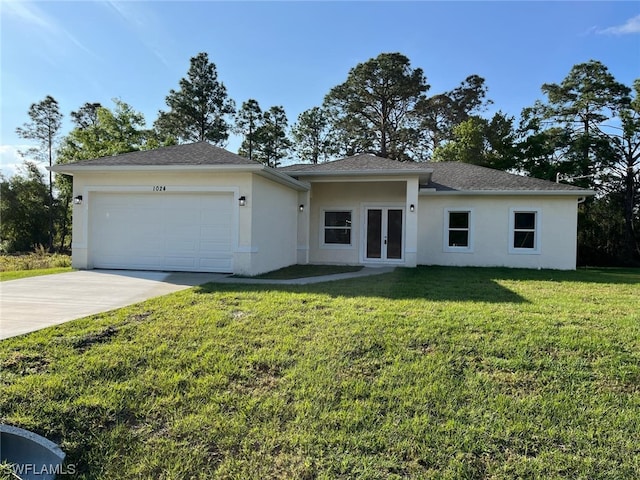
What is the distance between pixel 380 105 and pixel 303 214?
18.5m

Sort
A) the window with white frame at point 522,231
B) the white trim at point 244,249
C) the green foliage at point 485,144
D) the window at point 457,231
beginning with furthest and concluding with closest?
the green foliage at point 485,144 < the window at point 457,231 < the window with white frame at point 522,231 < the white trim at point 244,249

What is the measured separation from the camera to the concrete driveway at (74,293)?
566cm

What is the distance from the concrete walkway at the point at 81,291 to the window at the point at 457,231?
521 cm

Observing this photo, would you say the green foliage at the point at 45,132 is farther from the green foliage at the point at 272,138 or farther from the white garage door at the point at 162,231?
the white garage door at the point at 162,231

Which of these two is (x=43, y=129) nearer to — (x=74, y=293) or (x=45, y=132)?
(x=45, y=132)

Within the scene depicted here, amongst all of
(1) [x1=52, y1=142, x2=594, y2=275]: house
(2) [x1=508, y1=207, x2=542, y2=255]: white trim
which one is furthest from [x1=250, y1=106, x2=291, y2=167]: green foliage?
(2) [x1=508, y1=207, x2=542, y2=255]: white trim

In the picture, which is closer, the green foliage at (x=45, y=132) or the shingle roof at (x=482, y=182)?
the shingle roof at (x=482, y=182)

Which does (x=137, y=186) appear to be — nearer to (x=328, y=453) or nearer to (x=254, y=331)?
(x=254, y=331)

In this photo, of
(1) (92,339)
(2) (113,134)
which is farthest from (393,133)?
(1) (92,339)

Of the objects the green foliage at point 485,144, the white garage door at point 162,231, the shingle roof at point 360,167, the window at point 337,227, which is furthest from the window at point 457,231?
the green foliage at point 485,144

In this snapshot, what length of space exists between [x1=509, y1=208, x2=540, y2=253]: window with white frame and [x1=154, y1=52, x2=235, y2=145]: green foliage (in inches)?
933

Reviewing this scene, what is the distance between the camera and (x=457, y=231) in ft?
48.7

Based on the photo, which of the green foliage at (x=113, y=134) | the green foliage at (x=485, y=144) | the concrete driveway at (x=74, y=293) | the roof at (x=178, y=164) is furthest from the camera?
the green foliage at (x=113, y=134)

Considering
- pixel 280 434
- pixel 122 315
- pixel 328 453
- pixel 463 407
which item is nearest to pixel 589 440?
pixel 463 407
